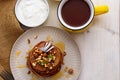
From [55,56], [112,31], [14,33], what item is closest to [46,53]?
[55,56]

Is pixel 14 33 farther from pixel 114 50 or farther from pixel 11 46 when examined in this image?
pixel 114 50

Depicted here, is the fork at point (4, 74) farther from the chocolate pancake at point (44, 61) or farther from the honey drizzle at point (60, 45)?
the honey drizzle at point (60, 45)

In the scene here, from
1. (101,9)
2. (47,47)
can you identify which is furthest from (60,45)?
(101,9)

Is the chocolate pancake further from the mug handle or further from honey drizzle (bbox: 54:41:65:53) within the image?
the mug handle

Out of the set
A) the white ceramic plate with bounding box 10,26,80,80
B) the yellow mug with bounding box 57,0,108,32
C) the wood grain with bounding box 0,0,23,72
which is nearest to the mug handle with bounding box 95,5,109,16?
the yellow mug with bounding box 57,0,108,32

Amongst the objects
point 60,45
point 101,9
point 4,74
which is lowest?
point 4,74

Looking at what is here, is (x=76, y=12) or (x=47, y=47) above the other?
(x=76, y=12)

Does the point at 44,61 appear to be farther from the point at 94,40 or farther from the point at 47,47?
the point at 94,40
